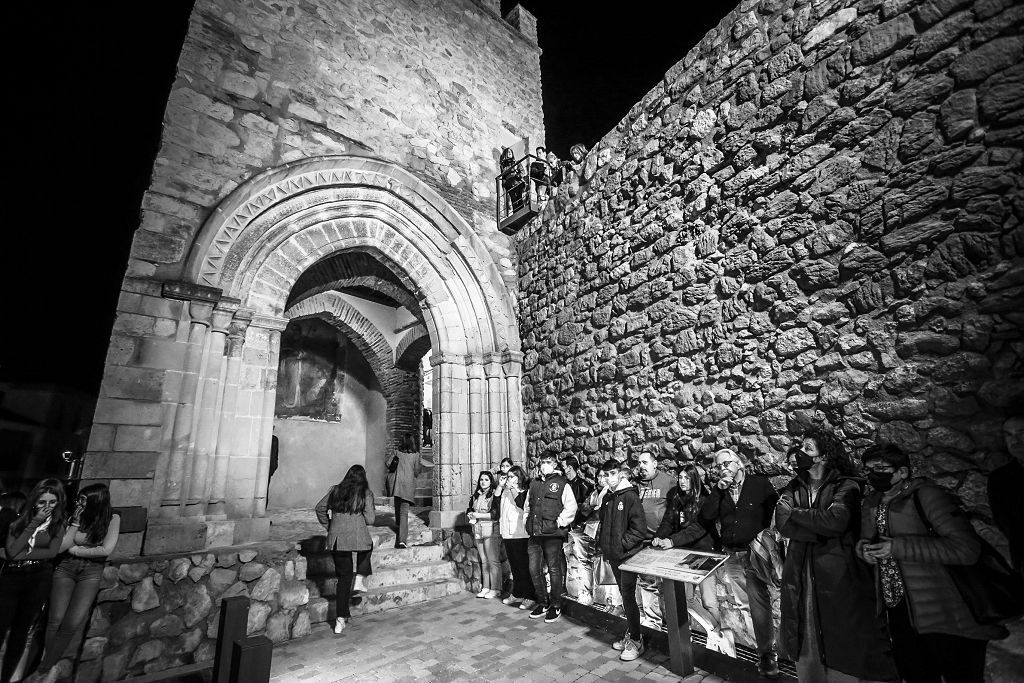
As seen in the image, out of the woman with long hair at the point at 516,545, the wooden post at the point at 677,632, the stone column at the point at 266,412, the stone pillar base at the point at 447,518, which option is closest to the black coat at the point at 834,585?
the wooden post at the point at 677,632

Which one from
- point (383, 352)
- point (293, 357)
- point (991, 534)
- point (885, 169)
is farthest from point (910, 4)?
point (293, 357)

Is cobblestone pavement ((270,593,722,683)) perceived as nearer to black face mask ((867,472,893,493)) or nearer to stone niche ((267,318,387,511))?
black face mask ((867,472,893,493))

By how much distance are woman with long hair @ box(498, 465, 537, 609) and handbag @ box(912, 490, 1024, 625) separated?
3.41 metres

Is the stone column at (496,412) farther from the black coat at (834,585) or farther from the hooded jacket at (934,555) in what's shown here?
the hooded jacket at (934,555)

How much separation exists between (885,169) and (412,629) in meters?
5.26

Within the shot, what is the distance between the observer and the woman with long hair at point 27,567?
119 inches

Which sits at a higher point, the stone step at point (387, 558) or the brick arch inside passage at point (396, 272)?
the brick arch inside passage at point (396, 272)

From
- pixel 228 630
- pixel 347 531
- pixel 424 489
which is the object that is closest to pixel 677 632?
pixel 228 630

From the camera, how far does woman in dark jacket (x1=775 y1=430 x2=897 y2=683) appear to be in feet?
7.31

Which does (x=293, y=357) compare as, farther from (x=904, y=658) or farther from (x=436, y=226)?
(x=904, y=658)

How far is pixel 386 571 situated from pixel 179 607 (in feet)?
6.58

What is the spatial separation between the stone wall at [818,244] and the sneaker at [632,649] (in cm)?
169

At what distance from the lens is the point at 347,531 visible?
14.3 feet

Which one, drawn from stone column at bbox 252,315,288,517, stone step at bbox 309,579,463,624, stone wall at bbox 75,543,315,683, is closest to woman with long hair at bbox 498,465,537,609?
stone step at bbox 309,579,463,624
